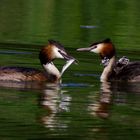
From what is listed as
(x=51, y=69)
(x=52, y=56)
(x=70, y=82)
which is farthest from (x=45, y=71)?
(x=70, y=82)

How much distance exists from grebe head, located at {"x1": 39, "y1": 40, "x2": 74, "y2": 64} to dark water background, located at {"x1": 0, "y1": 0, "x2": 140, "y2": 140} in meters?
0.42

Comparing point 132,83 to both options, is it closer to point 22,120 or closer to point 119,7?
point 22,120

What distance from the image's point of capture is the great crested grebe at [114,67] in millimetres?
17609

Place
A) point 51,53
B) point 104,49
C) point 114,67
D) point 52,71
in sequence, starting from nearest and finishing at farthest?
point 52,71
point 51,53
point 114,67
point 104,49

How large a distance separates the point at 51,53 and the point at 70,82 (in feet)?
3.46

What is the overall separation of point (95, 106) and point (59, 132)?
2.14 metres

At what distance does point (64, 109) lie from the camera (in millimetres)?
13586

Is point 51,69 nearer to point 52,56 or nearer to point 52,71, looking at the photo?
point 52,71

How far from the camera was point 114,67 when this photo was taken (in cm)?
1831

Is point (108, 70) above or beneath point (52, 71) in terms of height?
beneath

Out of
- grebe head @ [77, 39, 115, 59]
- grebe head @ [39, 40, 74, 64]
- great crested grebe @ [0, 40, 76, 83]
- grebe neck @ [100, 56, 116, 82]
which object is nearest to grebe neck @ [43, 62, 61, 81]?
great crested grebe @ [0, 40, 76, 83]

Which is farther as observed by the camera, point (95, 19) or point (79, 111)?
point (95, 19)

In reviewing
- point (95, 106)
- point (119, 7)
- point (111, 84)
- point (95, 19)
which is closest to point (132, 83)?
point (111, 84)

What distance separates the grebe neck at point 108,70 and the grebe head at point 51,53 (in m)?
0.74
